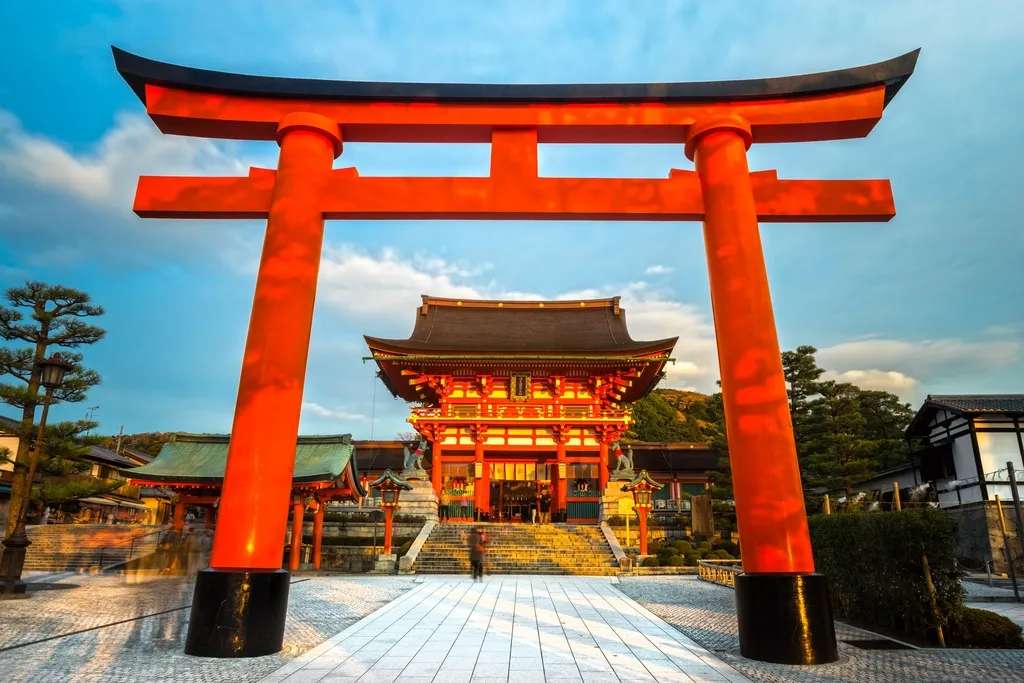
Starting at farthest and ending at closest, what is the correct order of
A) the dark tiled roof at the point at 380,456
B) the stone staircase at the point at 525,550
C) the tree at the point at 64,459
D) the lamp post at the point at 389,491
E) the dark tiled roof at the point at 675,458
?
the dark tiled roof at the point at 380,456, the dark tiled roof at the point at 675,458, the lamp post at the point at 389,491, the stone staircase at the point at 525,550, the tree at the point at 64,459

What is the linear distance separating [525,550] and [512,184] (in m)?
15.2

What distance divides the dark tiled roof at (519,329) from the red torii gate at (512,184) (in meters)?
18.4

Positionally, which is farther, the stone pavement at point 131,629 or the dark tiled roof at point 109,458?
the dark tiled roof at point 109,458

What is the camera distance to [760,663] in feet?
18.2

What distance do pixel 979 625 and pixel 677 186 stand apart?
21.2 feet


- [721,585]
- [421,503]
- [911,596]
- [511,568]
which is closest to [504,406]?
[421,503]

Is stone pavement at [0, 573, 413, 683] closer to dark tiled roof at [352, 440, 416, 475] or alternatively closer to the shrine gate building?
the shrine gate building

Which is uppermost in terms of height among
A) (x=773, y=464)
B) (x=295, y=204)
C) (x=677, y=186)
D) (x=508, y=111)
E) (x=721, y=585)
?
(x=508, y=111)

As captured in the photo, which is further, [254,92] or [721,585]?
[721,585]

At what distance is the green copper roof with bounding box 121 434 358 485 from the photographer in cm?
1738

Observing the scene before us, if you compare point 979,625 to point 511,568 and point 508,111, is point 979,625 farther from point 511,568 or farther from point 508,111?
point 511,568

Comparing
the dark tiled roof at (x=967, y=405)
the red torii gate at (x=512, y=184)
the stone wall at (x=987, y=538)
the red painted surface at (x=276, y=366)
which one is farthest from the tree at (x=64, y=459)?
the dark tiled roof at (x=967, y=405)

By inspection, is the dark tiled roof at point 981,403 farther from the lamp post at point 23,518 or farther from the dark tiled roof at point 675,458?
the lamp post at point 23,518

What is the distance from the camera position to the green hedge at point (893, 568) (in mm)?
7262
